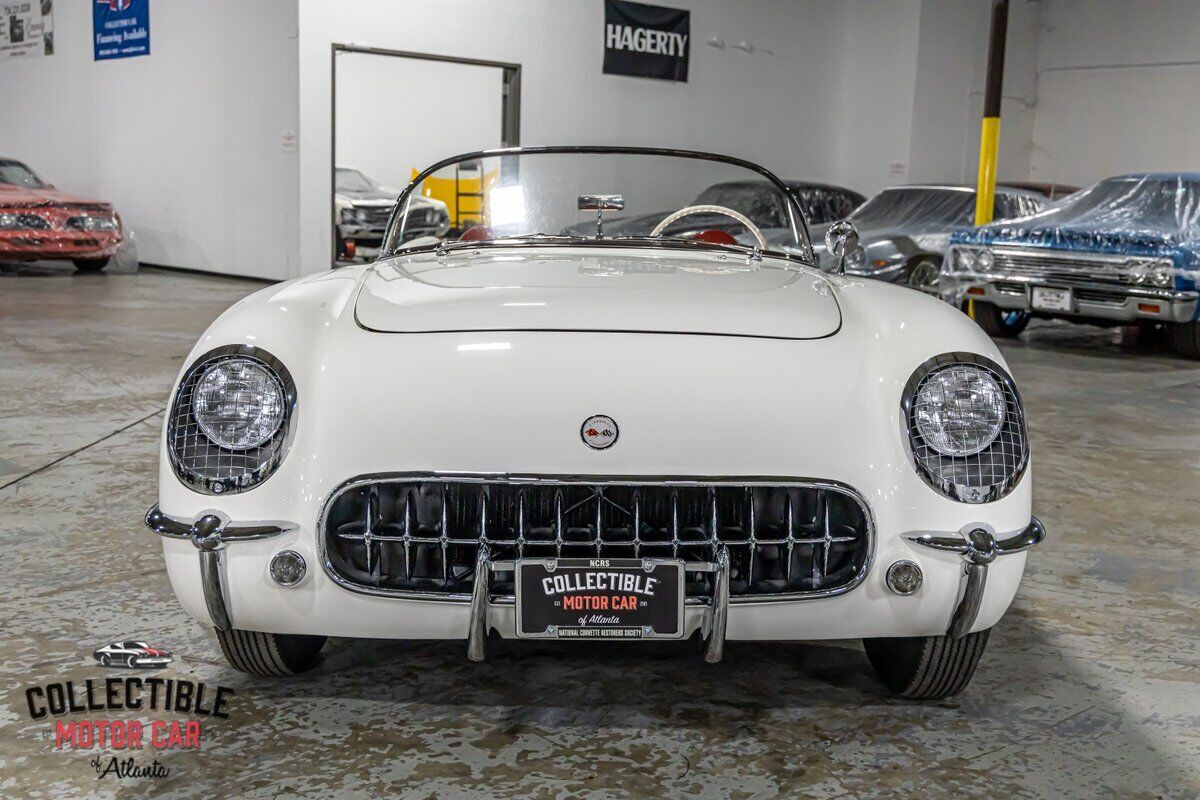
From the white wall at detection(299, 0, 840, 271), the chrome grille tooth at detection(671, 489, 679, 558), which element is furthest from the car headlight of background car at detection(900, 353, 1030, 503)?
the white wall at detection(299, 0, 840, 271)

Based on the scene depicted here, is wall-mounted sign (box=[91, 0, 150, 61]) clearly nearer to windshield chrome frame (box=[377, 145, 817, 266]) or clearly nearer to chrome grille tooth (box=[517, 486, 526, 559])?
windshield chrome frame (box=[377, 145, 817, 266])

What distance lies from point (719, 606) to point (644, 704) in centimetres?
43

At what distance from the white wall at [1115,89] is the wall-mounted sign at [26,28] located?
1303 cm

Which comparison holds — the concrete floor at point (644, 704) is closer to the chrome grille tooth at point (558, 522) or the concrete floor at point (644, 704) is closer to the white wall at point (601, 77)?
the chrome grille tooth at point (558, 522)

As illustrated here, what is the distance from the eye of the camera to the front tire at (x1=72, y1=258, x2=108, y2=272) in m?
12.7

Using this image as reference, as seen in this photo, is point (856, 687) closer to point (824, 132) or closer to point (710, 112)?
point (710, 112)

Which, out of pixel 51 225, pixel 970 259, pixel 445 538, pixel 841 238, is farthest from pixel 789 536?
pixel 51 225

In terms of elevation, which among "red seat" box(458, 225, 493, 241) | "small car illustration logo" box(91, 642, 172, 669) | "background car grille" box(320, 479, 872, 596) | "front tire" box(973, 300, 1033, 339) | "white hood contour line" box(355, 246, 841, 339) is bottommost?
"small car illustration logo" box(91, 642, 172, 669)

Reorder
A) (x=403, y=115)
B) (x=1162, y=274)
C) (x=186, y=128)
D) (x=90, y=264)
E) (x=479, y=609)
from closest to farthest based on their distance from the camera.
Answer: (x=479, y=609) < (x=1162, y=274) < (x=90, y=264) < (x=186, y=128) < (x=403, y=115)

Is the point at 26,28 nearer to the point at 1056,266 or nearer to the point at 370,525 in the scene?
the point at 1056,266

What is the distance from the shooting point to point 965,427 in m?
2.05

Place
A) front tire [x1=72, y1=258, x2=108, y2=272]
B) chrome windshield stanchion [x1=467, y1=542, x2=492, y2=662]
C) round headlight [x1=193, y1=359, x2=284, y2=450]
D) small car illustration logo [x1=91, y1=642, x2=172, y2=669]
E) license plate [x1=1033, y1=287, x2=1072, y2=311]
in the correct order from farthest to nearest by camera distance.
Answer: front tire [x1=72, y1=258, x2=108, y2=272], license plate [x1=1033, y1=287, x2=1072, y2=311], small car illustration logo [x1=91, y1=642, x2=172, y2=669], round headlight [x1=193, y1=359, x2=284, y2=450], chrome windshield stanchion [x1=467, y1=542, x2=492, y2=662]

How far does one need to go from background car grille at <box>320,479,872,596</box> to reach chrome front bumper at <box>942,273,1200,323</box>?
6111 mm

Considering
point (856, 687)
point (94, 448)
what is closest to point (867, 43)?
point (94, 448)
